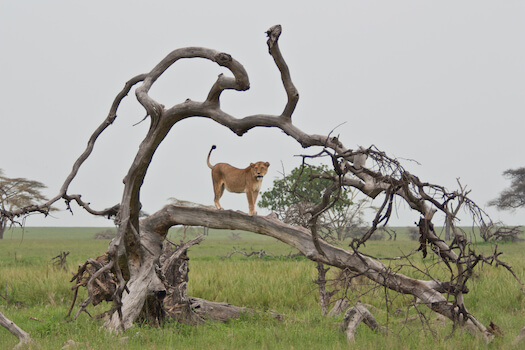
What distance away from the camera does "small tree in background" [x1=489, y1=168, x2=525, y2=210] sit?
55.3m

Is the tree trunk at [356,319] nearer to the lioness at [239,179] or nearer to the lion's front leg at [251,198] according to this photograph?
the lioness at [239,179]

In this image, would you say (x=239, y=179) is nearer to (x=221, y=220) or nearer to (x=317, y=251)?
(x=221, y=220)

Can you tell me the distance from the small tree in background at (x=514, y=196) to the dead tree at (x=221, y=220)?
170 ft

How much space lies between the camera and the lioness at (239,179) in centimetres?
880

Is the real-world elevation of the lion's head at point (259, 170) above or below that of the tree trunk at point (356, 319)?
above

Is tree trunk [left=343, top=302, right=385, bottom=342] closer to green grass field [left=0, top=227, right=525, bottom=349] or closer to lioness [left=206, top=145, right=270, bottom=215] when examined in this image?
green grass field [left=0, top=227, right=525, bottom=349]

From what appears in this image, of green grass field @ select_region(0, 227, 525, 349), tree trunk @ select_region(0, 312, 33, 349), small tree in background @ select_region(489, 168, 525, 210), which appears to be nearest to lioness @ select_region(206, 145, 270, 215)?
green grass field @ select_region(0, 227, 525, 349)

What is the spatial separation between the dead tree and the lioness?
47 cm

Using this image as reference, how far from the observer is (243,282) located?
13156 mm

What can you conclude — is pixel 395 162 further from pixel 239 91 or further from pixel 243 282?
pixel 243 282

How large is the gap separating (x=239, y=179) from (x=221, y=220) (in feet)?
2.52

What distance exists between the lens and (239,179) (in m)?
9.09

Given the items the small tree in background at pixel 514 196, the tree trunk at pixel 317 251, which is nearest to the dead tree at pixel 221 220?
the tree trunk at pixel 317 251

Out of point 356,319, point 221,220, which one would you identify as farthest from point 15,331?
point 356,319
